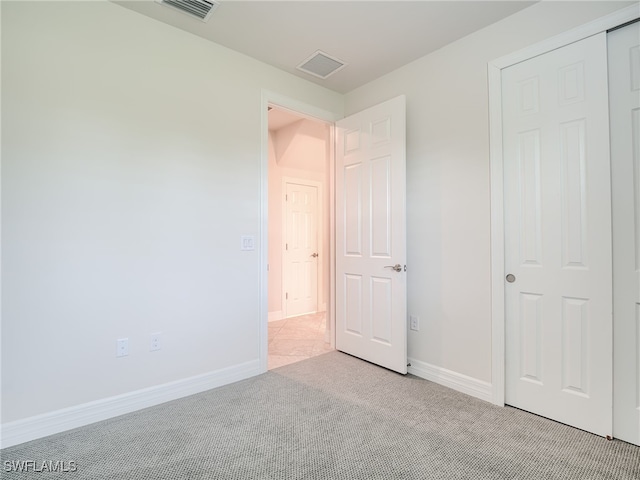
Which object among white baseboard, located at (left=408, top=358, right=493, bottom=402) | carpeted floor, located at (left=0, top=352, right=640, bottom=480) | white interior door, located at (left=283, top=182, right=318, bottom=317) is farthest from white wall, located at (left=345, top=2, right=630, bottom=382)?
white interior door, located at (left=283, top=182, right=318, bottom=317)

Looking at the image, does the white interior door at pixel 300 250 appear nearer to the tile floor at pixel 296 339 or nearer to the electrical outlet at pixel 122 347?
the tile floor at pixel 296 339

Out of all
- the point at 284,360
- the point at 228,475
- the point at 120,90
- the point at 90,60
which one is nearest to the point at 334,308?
the point at 284,360

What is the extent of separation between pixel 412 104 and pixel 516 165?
3.37 ft

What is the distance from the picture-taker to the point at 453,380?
240 cm

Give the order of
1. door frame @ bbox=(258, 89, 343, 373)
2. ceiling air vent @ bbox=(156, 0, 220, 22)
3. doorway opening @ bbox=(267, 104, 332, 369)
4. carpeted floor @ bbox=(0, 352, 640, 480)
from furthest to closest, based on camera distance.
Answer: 1. doorway opening @ bbox=(267, 104, 332, 369)
2. door frame @ bbox=(258, 89, 343, 373)
3. ceiling air vent @ bbox=(156, 0, 220, 22)
4. carpeted floor @ bbox=(0, 352, 640, 480)

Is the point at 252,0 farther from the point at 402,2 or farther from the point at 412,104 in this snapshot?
the point at 412,104

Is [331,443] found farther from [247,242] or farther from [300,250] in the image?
[300,250]

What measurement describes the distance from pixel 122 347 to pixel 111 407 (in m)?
0.37

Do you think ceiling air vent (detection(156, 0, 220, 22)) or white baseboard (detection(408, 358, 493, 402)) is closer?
ceiling air vent (detection(156, 0, 220, 22))

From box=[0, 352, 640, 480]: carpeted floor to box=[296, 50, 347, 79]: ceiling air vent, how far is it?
2.64 meters

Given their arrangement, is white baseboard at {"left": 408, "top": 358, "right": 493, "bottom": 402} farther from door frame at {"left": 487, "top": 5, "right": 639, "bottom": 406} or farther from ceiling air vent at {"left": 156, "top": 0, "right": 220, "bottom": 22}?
ceiling air vent at {"left": 156, "top": 0, "right": 220, "bottom": 22}

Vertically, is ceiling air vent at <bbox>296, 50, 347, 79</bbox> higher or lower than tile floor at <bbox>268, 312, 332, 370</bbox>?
higher

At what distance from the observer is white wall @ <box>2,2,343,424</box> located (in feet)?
5.77

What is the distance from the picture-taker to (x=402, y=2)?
199 cm
